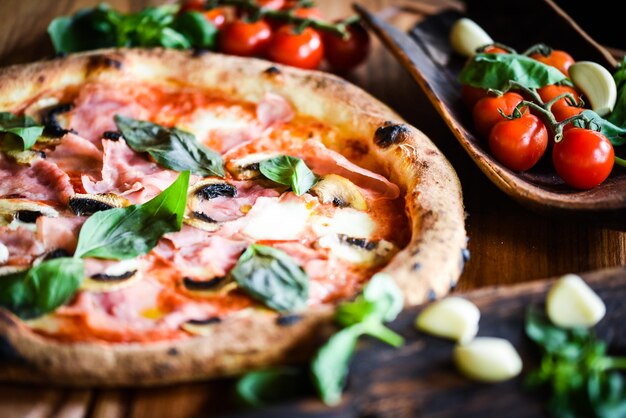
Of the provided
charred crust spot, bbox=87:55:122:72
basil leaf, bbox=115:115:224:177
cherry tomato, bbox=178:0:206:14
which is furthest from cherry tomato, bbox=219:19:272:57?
basil leaf, bbox=115:115:224:177

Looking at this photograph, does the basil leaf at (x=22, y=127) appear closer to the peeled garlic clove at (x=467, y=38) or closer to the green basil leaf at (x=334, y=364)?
the green basil leaf at (x=334, y=364)

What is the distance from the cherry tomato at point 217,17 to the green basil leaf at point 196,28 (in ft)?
0.80

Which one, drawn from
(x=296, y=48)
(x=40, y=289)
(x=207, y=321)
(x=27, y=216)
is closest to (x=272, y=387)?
(x=207, y=321)

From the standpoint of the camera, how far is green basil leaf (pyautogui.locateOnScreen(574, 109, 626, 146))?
308 centimetres

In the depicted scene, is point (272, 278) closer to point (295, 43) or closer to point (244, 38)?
point (295, 43)

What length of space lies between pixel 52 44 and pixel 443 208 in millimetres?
3010

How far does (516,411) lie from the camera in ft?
6.62

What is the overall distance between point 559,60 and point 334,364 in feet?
7.50

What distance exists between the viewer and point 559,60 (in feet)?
11.7

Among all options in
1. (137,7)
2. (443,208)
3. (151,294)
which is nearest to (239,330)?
(151,294)

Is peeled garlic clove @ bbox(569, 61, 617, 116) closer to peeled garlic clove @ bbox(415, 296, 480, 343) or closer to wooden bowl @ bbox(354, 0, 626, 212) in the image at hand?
wooden bowl @ bbox(354, 0, 626, 212)

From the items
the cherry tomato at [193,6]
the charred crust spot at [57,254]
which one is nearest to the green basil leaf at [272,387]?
the charred crust spot at [57,254]

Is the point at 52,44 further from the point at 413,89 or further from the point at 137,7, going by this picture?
the point at 413,89

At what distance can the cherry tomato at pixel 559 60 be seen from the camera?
3.54 m
